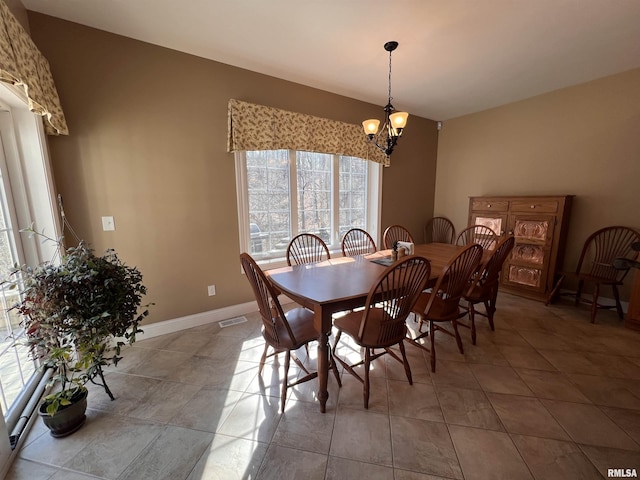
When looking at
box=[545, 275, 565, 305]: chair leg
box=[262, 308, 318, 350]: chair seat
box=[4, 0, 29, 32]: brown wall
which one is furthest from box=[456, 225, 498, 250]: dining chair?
box=[4, 0, 29, 32]: brown wall

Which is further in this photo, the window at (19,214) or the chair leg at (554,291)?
the chair leg at (554,291)

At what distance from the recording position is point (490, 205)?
351 centimetres

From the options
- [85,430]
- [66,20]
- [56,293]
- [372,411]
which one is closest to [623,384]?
[372,411]

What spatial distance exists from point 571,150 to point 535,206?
32.7 inches

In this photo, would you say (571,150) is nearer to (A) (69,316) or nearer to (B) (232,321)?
(B) (232,321)

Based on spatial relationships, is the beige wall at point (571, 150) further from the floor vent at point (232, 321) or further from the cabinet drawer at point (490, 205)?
the floor vent at point (232, 321)

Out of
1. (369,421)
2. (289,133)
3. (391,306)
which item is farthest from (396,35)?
(369,421)

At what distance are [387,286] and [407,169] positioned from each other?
125 inches

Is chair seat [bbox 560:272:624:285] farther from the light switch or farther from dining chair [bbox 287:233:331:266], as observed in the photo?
the light switch

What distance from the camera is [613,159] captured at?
2.88m

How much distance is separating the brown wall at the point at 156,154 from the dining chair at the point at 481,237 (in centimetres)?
260

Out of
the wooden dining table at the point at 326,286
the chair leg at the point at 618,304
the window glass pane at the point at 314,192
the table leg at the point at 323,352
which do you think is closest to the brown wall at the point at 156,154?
the window glass pane at the point at 314,192

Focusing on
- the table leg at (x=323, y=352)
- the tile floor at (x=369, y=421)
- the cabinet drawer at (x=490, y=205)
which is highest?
the cabinet drawer at (x=490, y=205)

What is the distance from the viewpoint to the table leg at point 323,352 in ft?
4.88
